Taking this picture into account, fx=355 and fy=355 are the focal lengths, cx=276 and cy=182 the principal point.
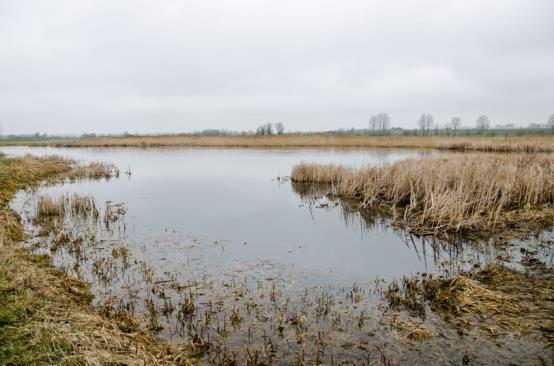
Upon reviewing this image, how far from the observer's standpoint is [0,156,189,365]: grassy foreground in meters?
3.37

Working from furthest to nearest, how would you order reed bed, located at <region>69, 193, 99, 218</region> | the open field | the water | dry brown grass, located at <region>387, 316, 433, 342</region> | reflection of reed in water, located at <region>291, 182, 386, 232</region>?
the open field
reed bed, located at <region>69, 193, 99, 218</region>
reflection of reed in water, located at <region>291, 182, 386, 232</region>
the water
dry brown grass, located at <region>387, 316, 433, 342</region>

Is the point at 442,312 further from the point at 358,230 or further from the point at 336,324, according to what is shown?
the point at 358,230

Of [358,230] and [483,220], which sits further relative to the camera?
[358,230]

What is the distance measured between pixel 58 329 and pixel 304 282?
3746 mm

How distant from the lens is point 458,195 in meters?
9.67

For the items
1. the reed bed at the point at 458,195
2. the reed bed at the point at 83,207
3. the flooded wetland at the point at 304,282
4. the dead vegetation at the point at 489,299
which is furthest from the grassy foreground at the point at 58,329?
the reed bed at the point at 458,195

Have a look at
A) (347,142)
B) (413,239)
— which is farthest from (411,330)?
(347,142)

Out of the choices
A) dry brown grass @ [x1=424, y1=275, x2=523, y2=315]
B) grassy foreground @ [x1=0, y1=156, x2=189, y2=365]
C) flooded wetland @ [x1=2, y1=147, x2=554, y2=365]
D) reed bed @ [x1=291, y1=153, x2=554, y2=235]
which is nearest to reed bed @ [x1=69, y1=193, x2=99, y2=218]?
flooded wetland @ [x1=2, y1=147, x2=554, y2=365]

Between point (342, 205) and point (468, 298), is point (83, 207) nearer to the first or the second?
point (342, 205)

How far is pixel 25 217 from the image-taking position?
1041 centimetres

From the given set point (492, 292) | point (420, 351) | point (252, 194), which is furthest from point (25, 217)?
point (492, 292)

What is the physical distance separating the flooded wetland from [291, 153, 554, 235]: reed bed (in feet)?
1.90

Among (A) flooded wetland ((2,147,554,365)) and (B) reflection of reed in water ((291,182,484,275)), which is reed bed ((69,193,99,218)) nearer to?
(A) flooded wetland ((2,147,554,365))

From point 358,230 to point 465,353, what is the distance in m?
5.87
